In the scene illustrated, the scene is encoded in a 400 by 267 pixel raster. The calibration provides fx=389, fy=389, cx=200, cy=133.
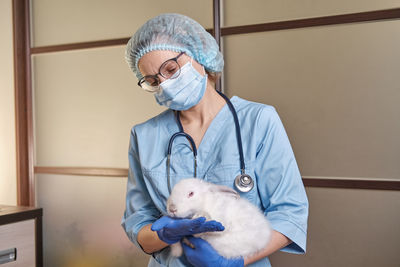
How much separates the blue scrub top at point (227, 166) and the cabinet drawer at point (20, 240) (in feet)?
4.13

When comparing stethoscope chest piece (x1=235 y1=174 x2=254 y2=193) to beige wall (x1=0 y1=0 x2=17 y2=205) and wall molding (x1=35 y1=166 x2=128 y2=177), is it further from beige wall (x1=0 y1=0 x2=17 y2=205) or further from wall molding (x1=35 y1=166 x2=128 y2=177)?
beige wall (x1=0 y1=0 x2=17 y2=205)

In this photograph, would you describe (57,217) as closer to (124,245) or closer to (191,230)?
(124,245)

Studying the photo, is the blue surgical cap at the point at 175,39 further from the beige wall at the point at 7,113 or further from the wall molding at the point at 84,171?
the beige wall at the point at 7,113

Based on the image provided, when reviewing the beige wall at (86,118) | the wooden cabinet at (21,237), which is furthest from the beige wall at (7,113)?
the wooden cabinet at (21,237)

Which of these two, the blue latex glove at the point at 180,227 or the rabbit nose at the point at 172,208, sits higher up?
the rabbit nose at the point at 172,208

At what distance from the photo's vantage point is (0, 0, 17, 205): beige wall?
2.71m

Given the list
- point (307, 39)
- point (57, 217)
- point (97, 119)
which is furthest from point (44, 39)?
point (307, 39)

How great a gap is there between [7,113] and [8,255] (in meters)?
1.01

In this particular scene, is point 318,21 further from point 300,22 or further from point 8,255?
point 8,255

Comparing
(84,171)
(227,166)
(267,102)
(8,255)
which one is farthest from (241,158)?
(8,255)

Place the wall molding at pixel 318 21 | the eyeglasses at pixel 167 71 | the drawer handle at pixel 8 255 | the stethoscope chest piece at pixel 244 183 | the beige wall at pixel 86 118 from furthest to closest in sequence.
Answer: the beige wall at pixel 86 118
the drawer handle at pixel 8 255
the wall molding at pixel 318 21
the eyeglasses at pixel 167 71
the stethoscope chest piece at pixel 244 183

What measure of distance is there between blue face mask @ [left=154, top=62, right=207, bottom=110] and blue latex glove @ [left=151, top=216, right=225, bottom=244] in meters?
0.40

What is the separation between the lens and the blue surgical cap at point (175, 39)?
1.26 m

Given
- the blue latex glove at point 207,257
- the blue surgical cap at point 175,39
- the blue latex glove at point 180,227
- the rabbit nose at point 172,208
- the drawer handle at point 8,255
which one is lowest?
the drawer handle at point 8,255
